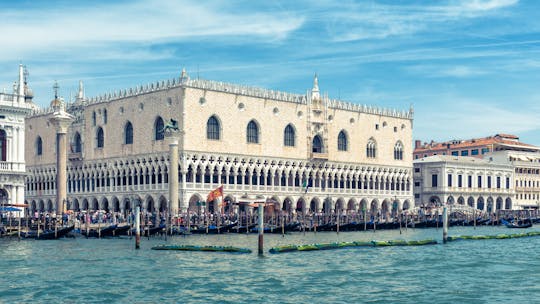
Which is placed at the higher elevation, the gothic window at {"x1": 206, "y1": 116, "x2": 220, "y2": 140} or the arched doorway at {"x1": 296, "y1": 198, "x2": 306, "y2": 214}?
the gothic window at {"x1": 206, "y1": 116, "x2": 220, "y2": 140}

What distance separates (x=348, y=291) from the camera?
32844mm

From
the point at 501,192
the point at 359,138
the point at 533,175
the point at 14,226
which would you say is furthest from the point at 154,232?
the point at 533,175

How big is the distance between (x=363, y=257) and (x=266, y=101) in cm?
4056

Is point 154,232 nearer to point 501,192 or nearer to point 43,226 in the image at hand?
point 43,226

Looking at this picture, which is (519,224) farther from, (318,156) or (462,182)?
(318,156)

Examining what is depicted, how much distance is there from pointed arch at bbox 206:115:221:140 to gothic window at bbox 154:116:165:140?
386 cm

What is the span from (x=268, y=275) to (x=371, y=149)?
196 ft

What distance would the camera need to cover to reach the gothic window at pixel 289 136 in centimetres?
8588

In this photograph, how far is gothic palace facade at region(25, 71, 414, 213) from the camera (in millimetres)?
78188

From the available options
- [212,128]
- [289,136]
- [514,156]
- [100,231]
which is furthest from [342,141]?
[100,231]

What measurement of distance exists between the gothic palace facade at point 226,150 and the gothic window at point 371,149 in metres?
0.12

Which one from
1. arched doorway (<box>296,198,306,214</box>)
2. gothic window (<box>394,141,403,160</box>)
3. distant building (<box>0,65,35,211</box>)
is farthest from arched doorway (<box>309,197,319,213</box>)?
distant building (<box>0,65,35,211</box>)

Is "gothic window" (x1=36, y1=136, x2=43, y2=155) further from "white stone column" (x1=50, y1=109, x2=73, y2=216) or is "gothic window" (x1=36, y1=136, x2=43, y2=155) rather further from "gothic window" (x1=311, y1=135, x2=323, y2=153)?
"white stone column" (x1=50, y1=109, x2=73, y2=216)

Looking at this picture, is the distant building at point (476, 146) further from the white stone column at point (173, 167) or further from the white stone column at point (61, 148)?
the white stone column at point (61, 148)
